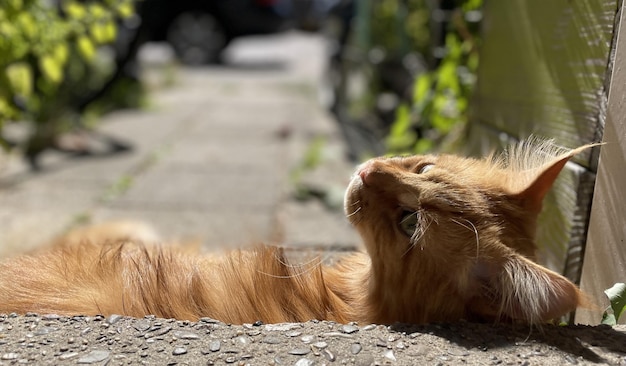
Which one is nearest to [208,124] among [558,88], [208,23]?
[558,88]

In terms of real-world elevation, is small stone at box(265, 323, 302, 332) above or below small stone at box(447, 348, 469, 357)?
below

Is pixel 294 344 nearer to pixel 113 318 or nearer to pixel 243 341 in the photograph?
pixel 243 341

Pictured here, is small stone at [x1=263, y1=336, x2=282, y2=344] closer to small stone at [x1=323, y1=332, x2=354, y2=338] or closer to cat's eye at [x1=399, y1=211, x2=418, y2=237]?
small stone at [x1=323, y1=332, x2=354, y2=338]

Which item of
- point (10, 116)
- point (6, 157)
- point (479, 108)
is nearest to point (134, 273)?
point (479, 108)

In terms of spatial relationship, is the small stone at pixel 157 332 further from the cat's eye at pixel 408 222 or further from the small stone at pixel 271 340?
the cat's eye at pixel 408 222

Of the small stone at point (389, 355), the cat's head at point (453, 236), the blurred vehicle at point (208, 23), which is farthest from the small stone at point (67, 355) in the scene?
the blurred vehicle at point (208, 23)

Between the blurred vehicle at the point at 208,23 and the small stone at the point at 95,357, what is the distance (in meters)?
12.1

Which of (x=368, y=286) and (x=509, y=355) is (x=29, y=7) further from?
(x=509, y=355)

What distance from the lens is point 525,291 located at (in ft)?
5.12

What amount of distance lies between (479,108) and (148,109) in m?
6.27

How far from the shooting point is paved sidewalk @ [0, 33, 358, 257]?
13.6 ft

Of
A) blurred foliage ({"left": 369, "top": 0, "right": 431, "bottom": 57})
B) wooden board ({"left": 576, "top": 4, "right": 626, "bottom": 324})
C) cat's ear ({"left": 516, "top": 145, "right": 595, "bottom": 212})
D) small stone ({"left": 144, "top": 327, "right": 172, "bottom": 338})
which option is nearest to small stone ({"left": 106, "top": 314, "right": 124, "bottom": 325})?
small stone ({"left": 144, "top": 327, "right": 172, "bottom": 338})

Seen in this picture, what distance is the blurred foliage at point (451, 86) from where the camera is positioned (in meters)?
3.71

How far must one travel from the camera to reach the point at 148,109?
8.71 metres
